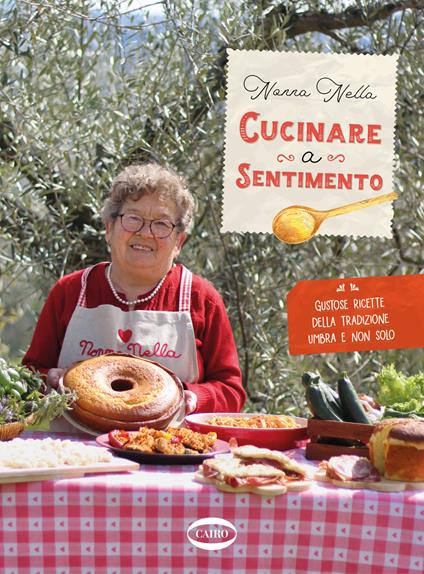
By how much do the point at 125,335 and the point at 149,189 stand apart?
1.78ft

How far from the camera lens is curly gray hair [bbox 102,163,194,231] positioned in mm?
3691

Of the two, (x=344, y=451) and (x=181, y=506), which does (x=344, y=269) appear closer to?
(x=344, y=451)

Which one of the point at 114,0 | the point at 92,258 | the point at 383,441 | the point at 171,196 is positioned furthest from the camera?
the point at 92,258

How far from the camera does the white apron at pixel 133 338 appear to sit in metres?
3.58

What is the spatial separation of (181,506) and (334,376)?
2.96m

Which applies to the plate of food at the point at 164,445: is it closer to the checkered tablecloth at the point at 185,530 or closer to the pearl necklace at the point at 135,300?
the checkered tablecloth at the point at 185,530

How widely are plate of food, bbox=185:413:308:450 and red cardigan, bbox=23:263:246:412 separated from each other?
48 cm

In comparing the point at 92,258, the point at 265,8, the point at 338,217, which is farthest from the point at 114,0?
the point at 338,217

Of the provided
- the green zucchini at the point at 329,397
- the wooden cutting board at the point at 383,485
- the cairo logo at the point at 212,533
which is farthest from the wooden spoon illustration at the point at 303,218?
the cairo logo at the point at 212,533

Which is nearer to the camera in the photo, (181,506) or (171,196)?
(181,506)

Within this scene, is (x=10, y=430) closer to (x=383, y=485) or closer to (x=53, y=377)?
(x=53, y=377)

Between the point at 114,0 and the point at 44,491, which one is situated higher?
the point at 114,0

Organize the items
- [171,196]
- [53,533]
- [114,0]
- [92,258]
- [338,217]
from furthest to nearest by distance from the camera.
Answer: [92,258] < [114,0] < [171,196] < [338,217] < [53,533]

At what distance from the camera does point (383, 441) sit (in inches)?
104
